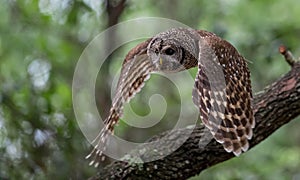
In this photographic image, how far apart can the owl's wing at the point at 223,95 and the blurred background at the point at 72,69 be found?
3.36 feet

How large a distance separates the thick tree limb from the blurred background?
38 centimetres

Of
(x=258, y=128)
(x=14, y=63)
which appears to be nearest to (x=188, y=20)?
(x=14, y=63)

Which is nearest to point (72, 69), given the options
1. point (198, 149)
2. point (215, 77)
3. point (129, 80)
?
point (198, 149)

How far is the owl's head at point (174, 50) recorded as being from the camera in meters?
1.50

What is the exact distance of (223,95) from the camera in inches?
61.7

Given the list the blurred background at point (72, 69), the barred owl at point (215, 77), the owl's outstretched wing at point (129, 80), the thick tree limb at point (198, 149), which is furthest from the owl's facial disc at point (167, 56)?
the blurred background at point (72, 69)

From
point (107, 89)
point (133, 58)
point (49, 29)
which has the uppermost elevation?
point (133, 58)

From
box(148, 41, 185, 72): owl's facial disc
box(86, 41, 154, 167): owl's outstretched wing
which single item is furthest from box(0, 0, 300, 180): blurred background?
box(148, 41, 185, 72): owl's facial disc

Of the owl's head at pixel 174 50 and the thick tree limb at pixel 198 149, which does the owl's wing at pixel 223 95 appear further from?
the thick tree limb at pixel 198 149

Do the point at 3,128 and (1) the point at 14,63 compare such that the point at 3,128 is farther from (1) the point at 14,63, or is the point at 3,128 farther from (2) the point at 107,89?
(2) the point at 107,89

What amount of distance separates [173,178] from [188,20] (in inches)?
81.2

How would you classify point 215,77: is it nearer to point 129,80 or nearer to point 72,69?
point 129,80

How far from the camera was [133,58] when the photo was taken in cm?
184

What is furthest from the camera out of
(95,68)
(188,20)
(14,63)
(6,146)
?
(188,20)
